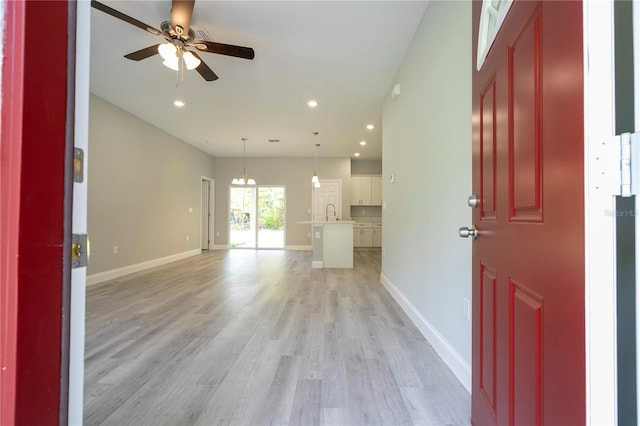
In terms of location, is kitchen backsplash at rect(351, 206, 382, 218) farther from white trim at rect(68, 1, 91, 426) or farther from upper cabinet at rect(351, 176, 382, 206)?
white trim at rect(68, 1, 91, 426)

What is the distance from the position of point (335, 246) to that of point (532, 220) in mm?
4717

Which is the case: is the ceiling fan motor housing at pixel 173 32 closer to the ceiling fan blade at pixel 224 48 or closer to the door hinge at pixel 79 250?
the ceiling fan blade at pixel 224 48

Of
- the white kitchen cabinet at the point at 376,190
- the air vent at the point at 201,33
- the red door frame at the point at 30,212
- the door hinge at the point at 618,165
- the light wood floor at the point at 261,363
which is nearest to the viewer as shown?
the red door frame at the point at 30,212

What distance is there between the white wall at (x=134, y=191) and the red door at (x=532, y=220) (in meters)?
4.84

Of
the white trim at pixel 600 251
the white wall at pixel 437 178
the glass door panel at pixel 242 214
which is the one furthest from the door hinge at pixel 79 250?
the glass door panel at pixel 242 214

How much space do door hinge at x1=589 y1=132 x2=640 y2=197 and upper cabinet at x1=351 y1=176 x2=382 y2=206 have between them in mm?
8137

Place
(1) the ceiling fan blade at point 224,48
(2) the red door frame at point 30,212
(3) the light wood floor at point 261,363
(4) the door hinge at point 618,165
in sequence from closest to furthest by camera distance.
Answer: (2) the red door frame at point 30,212, (4) the door hinge at point 618,165, (3) the light wood floor at point 261,363, (1) the ceiling fan blade at point 224,48

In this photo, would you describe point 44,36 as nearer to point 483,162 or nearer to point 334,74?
point 483,162

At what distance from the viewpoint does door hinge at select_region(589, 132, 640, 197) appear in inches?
18.7

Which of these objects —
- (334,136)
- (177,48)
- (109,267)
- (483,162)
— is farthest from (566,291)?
(334,136)

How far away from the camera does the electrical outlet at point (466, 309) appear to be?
158 centimetres

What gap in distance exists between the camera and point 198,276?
461 centimetres

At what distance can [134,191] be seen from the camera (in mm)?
4922

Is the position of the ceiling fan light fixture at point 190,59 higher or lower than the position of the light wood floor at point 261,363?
higher
